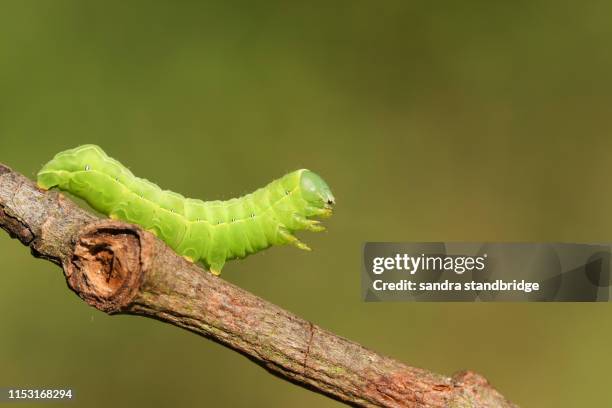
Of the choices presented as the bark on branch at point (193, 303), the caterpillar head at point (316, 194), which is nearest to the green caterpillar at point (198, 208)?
the caterpillar head at point (316, 194)

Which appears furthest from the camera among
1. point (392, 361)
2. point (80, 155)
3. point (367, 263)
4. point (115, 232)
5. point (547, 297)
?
point (547, 297)

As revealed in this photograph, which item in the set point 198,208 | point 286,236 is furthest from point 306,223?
point 198,208

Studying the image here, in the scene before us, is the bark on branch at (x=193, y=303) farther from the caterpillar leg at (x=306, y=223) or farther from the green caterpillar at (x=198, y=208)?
the caterpillar leg at (x=306, y=223)

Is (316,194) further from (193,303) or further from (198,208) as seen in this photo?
(193,303)

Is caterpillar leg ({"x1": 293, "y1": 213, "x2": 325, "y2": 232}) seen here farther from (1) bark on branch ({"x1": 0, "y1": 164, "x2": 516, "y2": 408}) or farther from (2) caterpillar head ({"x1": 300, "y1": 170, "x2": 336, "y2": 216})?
(1) bark on branch ({"x1": 0, "y1": 164, "x2": 516, "y2": 408})

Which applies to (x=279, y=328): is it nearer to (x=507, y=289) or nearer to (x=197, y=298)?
(x=197, y=298)

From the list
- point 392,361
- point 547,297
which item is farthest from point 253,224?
point 547,297

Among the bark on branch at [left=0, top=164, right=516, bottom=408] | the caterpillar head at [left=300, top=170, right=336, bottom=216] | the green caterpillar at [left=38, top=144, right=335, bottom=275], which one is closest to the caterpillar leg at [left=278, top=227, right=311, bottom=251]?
the green caterpillar at [left=38, top=144, right=335, bottom=275]
